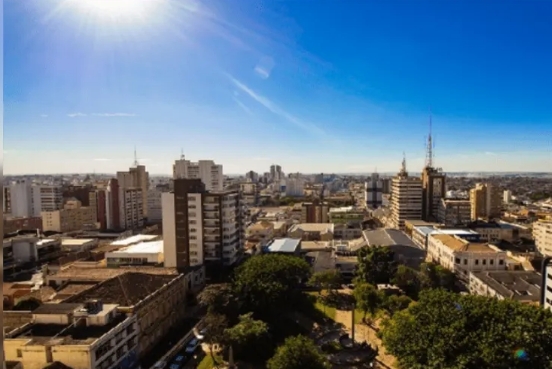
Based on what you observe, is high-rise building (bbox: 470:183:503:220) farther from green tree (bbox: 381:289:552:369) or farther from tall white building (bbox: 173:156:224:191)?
green tree (bbox: 381:289:552:369)

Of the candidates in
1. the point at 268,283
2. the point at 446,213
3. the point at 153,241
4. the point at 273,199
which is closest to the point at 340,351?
the point at 268,283

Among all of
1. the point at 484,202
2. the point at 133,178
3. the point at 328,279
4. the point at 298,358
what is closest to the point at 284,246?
the point at 328,279

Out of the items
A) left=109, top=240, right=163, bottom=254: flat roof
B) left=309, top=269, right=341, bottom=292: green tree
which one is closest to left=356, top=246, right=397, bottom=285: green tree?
left=309, top=269, right=341, bottom=292: green tree

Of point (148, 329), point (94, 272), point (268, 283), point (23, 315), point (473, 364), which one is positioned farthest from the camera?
point (94, 272)

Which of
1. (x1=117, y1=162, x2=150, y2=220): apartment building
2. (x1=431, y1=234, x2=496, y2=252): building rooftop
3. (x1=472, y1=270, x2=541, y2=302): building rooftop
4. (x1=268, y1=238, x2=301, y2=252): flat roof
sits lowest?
(x1=472, y1=270, x2=541, y2=302): building rooftop

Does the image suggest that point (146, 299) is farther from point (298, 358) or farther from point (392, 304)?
point (392, 304)

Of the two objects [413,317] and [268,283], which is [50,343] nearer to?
[268,283]
